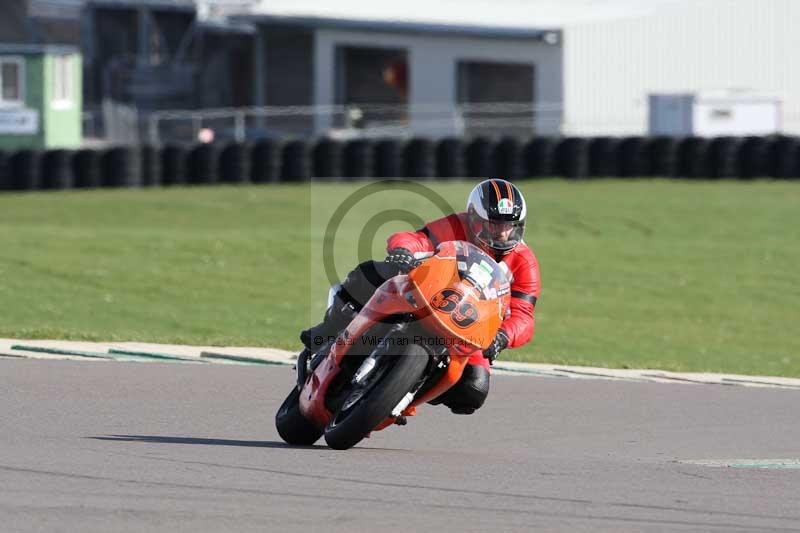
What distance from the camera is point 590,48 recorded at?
37.4 metres

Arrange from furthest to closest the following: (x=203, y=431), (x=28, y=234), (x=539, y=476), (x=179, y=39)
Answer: (x=179, y=39) < (x=28, y=234) < (x=203, y=431) < (x=539, y=476)

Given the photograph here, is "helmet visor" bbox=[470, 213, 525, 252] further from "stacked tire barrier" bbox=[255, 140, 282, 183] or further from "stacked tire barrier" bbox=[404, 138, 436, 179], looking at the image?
"stacked tire barrier" bbox=[255, 140, 282, 183]

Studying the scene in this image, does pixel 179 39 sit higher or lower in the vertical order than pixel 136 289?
higher

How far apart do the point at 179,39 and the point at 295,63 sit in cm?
655

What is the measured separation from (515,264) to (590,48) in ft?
98.5

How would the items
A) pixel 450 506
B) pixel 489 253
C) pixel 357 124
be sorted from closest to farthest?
pixel 450 506 → pixel 489 253 → pixel 357 124

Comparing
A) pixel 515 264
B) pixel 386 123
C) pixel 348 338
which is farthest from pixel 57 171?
pixel 348 338

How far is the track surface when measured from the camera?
5664mm

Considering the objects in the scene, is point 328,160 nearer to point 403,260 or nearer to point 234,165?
point 234,165

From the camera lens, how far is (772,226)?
22203 mm

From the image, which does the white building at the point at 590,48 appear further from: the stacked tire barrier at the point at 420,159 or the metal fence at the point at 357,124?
the stacked tire barrier at the point at 420,159

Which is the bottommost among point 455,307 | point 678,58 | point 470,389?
point 470,389

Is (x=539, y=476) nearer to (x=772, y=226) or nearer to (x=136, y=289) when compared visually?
(x=136, y=289)

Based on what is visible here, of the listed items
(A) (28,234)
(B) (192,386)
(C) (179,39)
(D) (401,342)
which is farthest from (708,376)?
(C) (179,39)
